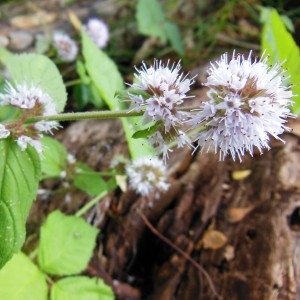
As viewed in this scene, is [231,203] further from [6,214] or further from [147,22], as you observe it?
[147,22]

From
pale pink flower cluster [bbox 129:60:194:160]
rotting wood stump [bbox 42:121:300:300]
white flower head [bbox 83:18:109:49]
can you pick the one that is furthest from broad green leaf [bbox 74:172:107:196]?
white flower head [bbox 83:18:109:49]

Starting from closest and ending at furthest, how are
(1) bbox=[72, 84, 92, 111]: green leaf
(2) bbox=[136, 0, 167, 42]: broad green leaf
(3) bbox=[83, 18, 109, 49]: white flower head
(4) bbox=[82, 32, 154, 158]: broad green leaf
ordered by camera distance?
1. (4) bbox=[82, 32, 154, 158]: broad green leaf
2. (1) bbox=[72, 84, 92, 111]: green leaf
3. (3) bbox=[83, 18, 109, 49]: white flower head
4. (2) bbox=[136, 0, 167, 42]: broad green leaf

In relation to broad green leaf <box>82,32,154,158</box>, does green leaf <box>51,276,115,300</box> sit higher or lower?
lower

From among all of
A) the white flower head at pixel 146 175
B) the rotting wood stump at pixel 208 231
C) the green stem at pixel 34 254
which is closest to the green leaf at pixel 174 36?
the rotting wood stump at pixel 208 231

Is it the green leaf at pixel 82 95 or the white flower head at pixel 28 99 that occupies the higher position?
the green leaf at pixel 82 95

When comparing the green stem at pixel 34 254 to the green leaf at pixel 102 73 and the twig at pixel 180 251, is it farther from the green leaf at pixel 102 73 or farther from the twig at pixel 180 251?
the green leaf at pixel 102 73

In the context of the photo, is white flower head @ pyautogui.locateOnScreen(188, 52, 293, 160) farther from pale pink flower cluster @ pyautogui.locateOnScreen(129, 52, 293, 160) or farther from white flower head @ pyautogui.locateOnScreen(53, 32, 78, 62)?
white flower head @ pyautogui.locateOnScreen(53, 32, 78, 62)

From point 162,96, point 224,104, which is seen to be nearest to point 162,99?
point 162,96
